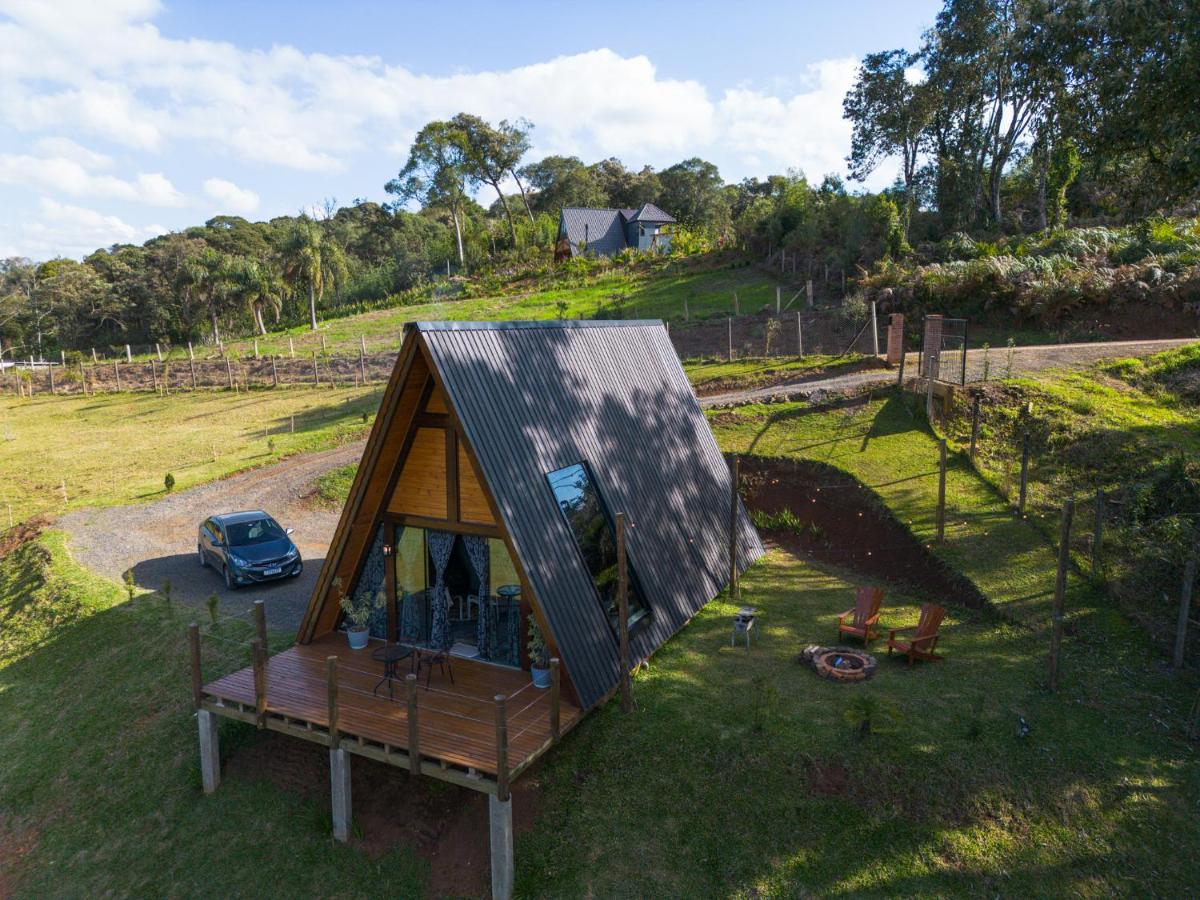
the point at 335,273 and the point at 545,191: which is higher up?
the point at 545,191

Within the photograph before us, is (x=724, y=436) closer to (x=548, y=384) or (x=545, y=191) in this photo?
(x=548, y=384)

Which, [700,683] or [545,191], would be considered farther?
[545,191]

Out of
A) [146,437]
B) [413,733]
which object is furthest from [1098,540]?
[146,437]

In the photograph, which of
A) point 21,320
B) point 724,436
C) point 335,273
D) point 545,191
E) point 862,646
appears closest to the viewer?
point 862,646

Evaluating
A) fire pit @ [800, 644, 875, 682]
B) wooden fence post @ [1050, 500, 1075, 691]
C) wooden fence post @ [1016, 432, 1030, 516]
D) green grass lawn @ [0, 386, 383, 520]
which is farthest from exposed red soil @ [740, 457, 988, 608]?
green grass lawn @ [0, 386, 383, 520]

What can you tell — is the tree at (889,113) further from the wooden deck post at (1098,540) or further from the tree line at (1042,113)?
the wooden deck post at (1098,540)

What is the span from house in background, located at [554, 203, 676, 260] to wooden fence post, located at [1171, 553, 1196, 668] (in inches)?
2114

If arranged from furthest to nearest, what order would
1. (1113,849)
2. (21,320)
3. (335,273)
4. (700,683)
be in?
(21,320)
(335,273)
(700,683)
(1113,849)

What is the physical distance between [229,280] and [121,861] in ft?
169

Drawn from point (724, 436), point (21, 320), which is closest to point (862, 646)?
point (724, 436)

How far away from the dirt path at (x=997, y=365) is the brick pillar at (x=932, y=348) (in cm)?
188

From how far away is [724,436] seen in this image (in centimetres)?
2112

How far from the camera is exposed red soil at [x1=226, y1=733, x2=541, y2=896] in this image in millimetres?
8664

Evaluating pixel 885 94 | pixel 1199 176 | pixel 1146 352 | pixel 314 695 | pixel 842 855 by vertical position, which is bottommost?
pixel 842 855
